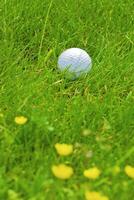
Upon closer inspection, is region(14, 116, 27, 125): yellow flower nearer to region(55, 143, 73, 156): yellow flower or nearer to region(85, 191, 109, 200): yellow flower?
region(55, 143, 73, 156): yellow flower

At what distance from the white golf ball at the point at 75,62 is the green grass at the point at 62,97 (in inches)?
1.6

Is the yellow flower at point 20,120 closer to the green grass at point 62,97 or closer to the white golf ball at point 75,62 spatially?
the green grass at point 62,97

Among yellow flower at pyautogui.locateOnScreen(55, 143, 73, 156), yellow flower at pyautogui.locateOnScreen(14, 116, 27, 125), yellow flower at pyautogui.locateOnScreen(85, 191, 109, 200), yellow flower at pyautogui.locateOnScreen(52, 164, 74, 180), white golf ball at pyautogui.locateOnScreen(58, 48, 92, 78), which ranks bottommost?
yellow flower at pyautogui.locateOnScreen(85, 191, 109, 200)

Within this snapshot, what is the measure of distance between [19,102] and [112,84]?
0.55 meters

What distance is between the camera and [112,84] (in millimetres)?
2248

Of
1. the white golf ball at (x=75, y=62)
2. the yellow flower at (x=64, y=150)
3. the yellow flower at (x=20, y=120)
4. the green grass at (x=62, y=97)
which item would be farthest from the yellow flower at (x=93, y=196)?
the white golf ball at (x=75, y=62)

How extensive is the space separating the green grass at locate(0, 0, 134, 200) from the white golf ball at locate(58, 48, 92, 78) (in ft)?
Result: 0.13

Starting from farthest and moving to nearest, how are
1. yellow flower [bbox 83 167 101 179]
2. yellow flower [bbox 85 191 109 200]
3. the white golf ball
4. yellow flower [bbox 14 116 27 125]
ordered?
the white golf ball < yellow flower [bbox 14 116 27 125] < yellow flower [bbox 83 167 101 179] < yellow flower [bbox 85 191 109 200]

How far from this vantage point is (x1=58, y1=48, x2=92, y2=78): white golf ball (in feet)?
7.27

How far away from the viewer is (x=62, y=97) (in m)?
2.04

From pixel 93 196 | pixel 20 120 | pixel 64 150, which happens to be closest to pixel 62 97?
pixel 20 120

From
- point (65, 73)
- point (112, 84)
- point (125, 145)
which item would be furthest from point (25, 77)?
point (125, 145)

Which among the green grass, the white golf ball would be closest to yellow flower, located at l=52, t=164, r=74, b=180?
the green grass

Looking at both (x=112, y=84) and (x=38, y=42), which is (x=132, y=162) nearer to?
(x=112, y=84)
